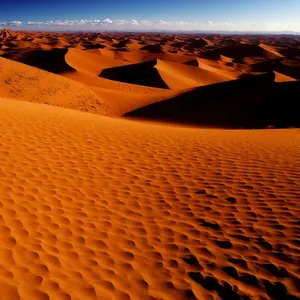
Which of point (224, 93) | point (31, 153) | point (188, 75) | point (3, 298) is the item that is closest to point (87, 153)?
point (31, 153)

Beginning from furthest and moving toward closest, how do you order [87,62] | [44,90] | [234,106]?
[87,62] → [44,90] → [234,106]

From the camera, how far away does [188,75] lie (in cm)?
4347

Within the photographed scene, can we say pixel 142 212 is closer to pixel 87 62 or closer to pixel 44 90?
pixel 44 90

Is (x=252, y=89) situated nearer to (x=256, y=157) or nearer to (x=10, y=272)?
(x=256, y=157)

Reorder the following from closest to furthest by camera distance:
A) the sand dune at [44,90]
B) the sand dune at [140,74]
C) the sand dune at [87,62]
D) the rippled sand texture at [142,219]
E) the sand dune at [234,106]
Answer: the rippled sand texture at [142,219], the sand dune at [234,106], the sand dune at [44,90], the sand dune at [140,74], the sand dune at [87,62]

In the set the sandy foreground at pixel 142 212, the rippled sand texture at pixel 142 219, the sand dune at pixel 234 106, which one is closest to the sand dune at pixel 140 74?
the sand dune at pixel 234 106

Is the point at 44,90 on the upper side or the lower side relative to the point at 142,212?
lower

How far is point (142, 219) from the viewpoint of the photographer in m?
5.38

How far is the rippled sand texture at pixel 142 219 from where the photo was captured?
3.91 m

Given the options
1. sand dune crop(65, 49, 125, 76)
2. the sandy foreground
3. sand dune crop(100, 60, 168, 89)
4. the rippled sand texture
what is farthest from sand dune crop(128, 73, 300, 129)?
sand dune crop(65, 49, 125, 76)

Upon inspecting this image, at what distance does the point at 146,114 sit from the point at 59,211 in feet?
57.7

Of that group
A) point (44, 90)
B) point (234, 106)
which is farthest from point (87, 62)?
point (234, 106)

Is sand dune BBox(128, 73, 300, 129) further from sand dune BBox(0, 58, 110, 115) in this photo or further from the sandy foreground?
the sandy foreground

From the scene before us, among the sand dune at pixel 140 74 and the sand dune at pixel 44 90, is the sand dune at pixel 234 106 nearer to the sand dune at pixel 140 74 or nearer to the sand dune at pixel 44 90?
the sand dune at pixel 44 90
